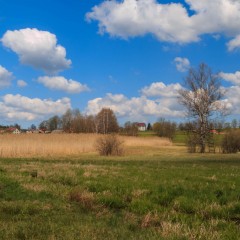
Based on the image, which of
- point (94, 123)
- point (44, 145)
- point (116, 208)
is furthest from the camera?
point (94, 123)

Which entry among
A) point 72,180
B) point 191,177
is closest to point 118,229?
point 72,180

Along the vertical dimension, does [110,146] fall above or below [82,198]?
above

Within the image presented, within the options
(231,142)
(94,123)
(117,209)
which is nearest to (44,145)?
(231,142)

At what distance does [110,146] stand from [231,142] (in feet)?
57.5

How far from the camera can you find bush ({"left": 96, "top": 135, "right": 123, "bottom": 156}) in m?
38.3

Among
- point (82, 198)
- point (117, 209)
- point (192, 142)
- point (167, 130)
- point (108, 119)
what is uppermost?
point (108, 119)

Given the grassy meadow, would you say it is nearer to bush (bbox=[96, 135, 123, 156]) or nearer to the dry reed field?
the dry reed field

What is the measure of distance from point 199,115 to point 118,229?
44.5 m

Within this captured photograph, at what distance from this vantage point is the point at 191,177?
1381 centimetres

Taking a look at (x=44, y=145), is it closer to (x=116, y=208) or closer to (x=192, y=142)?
(x=192, y=142)

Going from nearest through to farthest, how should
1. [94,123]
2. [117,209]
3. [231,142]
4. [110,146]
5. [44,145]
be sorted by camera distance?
[117,209]
[110,146]
[44,145]
[231,142]
[94,123]

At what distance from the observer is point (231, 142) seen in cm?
4847

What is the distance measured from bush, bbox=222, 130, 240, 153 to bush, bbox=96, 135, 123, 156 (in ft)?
54.3

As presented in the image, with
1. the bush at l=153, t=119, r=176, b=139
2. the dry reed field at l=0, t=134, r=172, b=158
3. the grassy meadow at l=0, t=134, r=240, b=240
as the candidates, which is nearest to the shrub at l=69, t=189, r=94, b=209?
the grassy meadow at l=0, t=134, r=240, b=240
